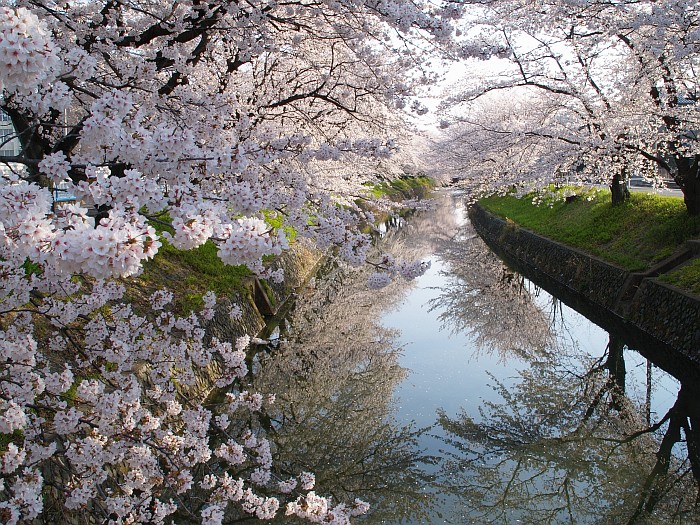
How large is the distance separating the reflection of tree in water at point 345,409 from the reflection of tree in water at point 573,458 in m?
0.60

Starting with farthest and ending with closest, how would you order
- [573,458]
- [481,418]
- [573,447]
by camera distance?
[481,418], [573,447], [573,458]

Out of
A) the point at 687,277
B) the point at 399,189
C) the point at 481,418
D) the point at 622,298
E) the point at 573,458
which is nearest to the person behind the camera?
the point at 573,458

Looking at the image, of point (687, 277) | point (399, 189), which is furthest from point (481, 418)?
point (399, 189)

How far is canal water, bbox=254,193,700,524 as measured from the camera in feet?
19.2

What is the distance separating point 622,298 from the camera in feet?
Answer: 37.2

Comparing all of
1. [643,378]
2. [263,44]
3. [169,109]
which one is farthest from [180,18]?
[643,378]

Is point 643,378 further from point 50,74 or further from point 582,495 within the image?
point 50,74

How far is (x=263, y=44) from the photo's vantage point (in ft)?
21.7

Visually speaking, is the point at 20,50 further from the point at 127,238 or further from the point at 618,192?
the point at 618,192

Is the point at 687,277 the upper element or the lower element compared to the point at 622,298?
upper

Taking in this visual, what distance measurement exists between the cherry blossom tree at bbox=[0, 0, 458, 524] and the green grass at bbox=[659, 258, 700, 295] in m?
5.70

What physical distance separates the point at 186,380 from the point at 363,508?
267 cm

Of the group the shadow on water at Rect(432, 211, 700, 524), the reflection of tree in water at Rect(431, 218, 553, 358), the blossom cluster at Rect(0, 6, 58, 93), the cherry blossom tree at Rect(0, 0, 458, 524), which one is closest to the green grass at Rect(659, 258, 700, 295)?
the shadow on water at Rect(432, 211, 700, 524)

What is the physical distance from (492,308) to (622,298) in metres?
3.34
